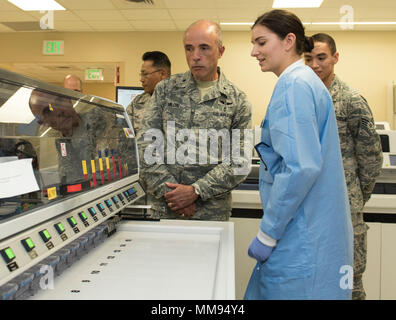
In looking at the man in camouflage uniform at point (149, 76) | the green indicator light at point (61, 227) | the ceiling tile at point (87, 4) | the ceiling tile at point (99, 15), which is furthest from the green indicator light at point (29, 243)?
the ceiling tile at point (99, 15)

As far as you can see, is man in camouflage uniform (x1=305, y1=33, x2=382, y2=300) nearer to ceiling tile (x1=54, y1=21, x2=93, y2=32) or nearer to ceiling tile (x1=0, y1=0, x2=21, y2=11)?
ceiling tile (x1=0, y1=0, x2=21, y2=11)

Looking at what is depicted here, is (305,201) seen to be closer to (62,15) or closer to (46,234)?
(46,234)

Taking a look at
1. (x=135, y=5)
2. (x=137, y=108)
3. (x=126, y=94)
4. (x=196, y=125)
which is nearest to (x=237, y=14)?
(x=135, y=5)

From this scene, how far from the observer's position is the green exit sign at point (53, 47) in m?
5.93

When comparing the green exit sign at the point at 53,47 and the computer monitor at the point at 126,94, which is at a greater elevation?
the green exit sign at the point at 53,47

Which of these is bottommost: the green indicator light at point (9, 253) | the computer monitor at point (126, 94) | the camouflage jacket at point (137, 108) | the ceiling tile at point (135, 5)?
the green indicator light at point (9, 253)

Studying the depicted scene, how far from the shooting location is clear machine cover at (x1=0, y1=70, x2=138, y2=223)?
0.77 meters

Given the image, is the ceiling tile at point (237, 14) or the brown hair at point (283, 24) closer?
the brown hair at point (283, 24)

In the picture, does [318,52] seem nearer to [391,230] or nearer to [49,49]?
[391,230]

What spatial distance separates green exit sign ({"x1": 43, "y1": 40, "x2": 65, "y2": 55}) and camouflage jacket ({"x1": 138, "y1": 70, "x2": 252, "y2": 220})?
4.98 metres

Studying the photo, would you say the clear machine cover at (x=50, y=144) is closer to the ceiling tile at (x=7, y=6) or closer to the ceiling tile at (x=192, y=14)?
the ceiling tile at (x=192, y=14)

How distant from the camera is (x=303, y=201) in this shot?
1.05m

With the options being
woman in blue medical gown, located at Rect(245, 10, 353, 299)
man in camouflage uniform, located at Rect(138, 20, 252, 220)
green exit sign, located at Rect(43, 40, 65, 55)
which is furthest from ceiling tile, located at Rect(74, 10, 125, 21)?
woman in blue medical gown, located at Rect(245, 10, 353, 299)

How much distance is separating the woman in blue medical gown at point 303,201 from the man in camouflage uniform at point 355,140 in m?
0.73
